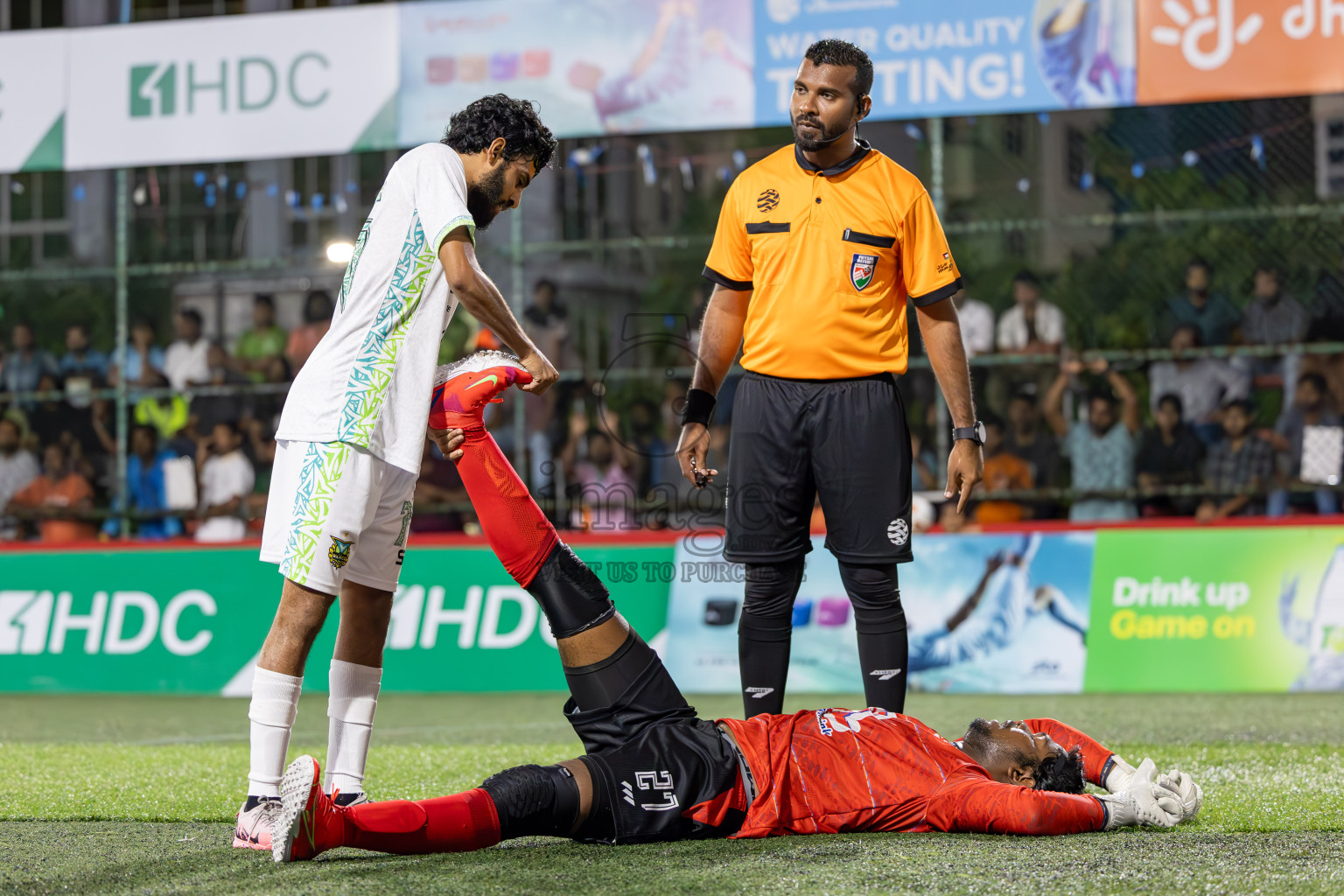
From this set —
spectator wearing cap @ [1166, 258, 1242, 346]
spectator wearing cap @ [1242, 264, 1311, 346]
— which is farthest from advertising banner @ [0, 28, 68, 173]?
spectator wearing cap @ [1242, 264, 1311, 346]

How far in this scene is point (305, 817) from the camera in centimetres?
298

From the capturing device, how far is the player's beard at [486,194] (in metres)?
3.76

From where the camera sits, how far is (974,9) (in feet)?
28.6

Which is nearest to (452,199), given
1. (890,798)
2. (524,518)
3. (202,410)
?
(524,518)

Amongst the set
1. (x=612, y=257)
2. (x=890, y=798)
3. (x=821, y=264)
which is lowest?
(x=890, y=798)

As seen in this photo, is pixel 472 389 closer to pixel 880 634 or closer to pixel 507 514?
pixel 507 514

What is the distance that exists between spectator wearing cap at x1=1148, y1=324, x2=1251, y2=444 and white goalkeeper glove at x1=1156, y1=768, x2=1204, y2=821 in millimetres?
6295

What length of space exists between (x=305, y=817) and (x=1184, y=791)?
213 cm

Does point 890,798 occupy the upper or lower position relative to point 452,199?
lower

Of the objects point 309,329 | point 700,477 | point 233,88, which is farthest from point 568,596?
point 309,329

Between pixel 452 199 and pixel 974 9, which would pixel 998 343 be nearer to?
pixel 974 9

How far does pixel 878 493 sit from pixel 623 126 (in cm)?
534

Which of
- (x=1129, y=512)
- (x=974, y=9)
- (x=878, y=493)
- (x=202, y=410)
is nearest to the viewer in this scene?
(x=878, y=493)

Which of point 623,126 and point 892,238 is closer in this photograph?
point 892,238
